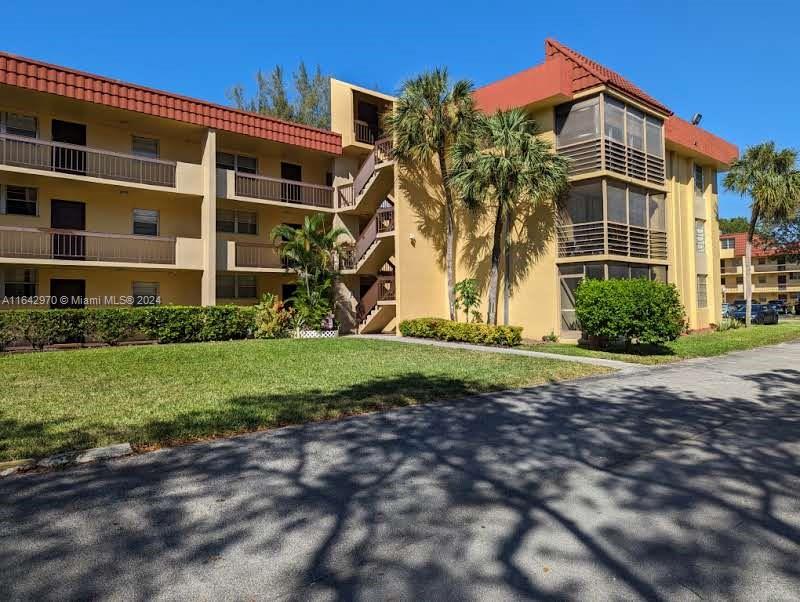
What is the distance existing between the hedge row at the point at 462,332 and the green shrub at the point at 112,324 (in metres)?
9.53

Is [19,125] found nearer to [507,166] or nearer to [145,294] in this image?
[145,294]

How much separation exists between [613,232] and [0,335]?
1948 centimetres

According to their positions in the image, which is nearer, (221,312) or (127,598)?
(127,598)

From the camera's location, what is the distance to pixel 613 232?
711 inches

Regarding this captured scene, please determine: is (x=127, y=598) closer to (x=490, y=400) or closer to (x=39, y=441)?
(x=39, y=441)

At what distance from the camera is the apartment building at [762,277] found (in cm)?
6469

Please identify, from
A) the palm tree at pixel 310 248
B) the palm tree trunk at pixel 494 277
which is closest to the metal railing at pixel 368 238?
the palm tree at pixel 310 248

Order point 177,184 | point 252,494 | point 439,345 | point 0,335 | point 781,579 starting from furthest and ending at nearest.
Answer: point 177,184 → point 439,345 → point 0,335 → point 252,494 → point 781,579

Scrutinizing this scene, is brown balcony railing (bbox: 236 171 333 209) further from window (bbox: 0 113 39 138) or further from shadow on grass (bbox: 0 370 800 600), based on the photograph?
shadow on grass (bbox: 0 370 800 600)

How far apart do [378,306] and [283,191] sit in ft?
21.5

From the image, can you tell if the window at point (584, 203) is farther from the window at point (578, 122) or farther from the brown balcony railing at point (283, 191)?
the brown balcony railing at point (283, 191)

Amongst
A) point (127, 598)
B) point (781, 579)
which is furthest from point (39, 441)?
point (781, 579)

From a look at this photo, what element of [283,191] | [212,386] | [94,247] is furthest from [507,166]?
[94,247]

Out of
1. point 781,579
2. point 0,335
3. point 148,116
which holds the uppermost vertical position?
point 148,116
